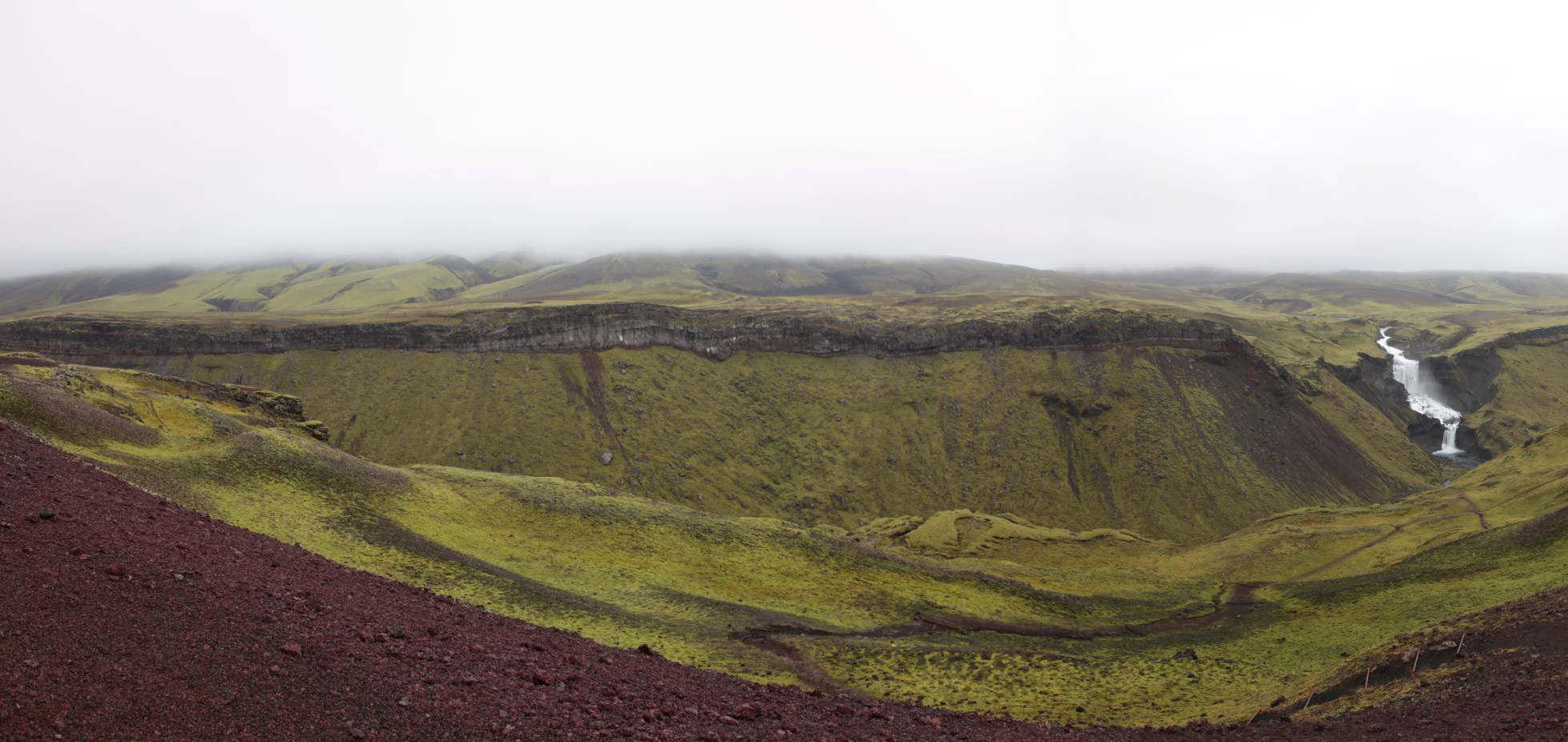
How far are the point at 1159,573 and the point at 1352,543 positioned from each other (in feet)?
46.4

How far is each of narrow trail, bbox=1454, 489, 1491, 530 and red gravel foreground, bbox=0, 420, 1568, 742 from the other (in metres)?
38.9

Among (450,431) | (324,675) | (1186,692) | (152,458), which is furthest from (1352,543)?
(450,431)

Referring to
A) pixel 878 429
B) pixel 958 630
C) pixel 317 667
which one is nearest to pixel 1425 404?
pixel 878 429

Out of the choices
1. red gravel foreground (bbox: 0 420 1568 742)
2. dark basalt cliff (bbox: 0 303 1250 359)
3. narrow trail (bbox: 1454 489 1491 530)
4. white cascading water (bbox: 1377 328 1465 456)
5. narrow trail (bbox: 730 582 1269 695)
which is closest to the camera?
red gravel foreground (bbox: 0 420 1568 742)

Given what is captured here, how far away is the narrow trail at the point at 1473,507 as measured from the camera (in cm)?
5500

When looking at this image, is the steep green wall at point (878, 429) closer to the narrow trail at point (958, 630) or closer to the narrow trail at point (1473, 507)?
the narrow trail at point (1473, 507)

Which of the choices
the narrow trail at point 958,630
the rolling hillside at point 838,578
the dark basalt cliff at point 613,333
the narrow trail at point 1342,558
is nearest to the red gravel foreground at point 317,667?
the rolling hillside at point 838,578

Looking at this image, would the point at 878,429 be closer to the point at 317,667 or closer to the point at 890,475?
the point at 890,475

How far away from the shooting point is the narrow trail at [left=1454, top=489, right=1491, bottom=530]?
5500 centimetres

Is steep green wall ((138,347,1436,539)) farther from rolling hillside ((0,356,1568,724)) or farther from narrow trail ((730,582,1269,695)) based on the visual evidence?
narrow trail ((730,582,1269,695))

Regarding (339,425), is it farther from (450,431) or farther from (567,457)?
(567,457)

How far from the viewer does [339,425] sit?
308 feet

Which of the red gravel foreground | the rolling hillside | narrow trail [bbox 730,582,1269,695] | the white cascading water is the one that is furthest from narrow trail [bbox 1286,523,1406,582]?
the white cascading water

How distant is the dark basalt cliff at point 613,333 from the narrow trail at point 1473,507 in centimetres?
4615
